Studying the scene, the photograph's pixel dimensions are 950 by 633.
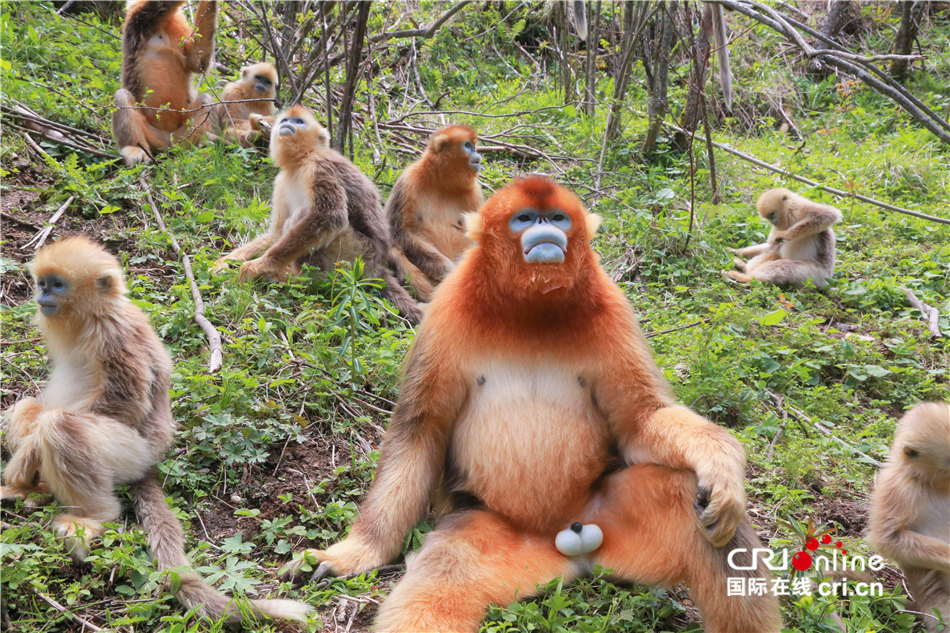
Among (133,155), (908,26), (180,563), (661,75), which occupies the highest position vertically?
(908,26)

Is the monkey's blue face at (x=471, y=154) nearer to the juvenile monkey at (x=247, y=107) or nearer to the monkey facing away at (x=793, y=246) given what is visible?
the juvenile monkey at (x=247, y=107)

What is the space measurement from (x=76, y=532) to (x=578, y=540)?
175 cm

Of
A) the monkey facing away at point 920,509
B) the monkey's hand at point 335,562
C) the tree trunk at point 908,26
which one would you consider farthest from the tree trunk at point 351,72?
the tree trunk at point 908,26

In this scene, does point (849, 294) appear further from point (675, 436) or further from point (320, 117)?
point (320, 117)

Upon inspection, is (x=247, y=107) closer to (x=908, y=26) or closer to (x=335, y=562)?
(x=335, y=562)

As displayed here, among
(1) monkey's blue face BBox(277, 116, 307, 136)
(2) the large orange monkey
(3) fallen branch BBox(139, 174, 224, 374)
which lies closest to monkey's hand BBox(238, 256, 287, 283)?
(3) fallen branch BBox(139, 174, 224, 374)

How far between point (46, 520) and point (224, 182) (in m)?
3.44

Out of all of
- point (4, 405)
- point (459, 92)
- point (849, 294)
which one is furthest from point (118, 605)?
point (459, 92)

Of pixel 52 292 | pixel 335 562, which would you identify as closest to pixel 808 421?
pixel 335 562

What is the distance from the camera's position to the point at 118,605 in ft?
8.06

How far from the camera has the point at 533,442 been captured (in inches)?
101

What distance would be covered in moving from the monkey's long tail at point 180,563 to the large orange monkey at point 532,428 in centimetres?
19

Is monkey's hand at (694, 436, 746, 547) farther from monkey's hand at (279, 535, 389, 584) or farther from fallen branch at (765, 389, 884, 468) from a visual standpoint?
fallen branch at (765, 389, 884, 468)

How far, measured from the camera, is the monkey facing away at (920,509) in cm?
273
